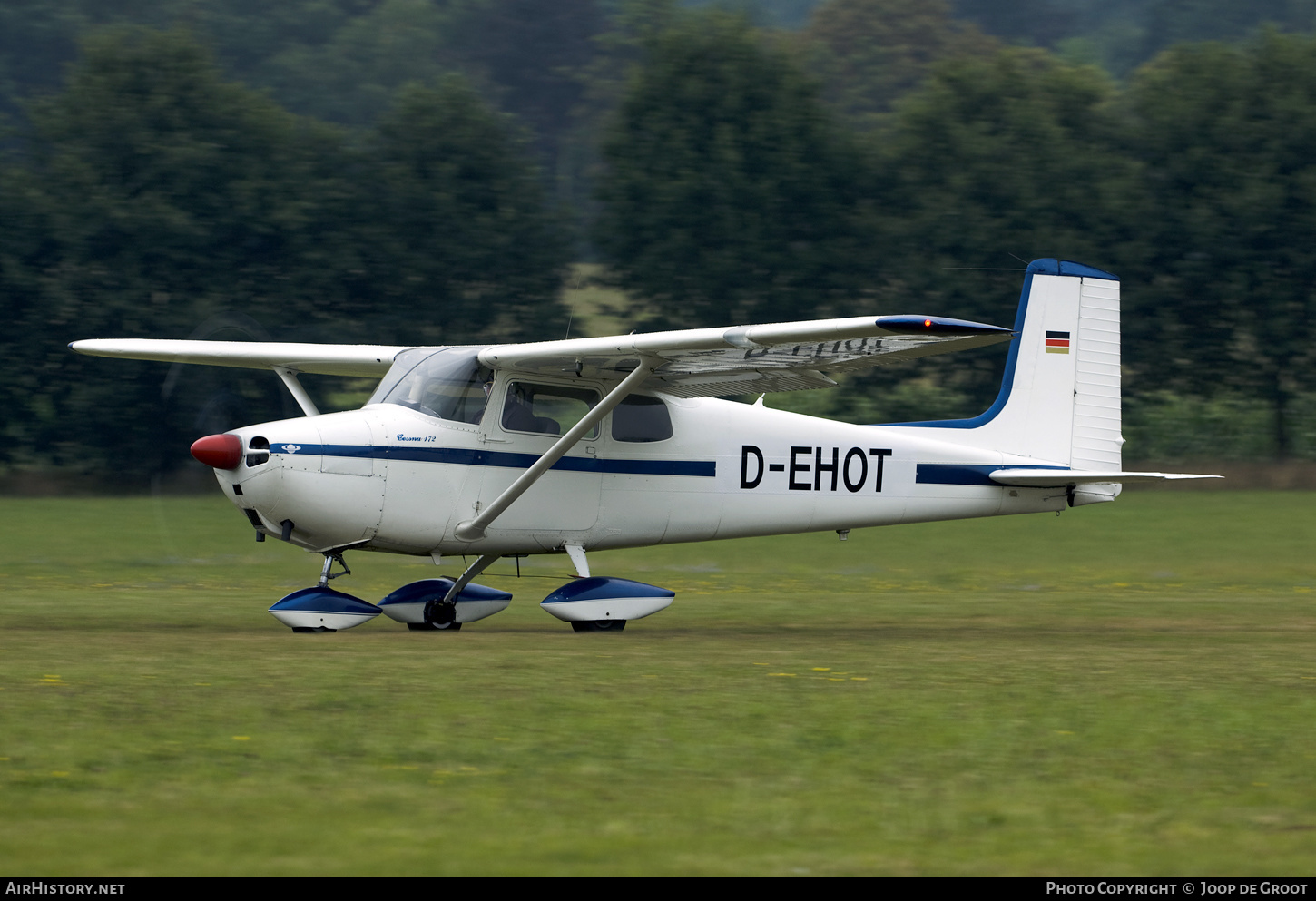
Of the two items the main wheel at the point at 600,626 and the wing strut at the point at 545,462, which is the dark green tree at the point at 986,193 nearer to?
the main wheel at the point at 600,626

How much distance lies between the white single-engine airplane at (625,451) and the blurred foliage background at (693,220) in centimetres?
1273

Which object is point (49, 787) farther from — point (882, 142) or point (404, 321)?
point (882, 142)

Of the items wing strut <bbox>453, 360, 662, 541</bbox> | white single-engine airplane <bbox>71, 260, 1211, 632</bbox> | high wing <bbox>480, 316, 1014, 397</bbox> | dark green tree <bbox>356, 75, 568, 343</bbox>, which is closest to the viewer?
high wing <bbox>480, 316, 1014, 397</bbox>

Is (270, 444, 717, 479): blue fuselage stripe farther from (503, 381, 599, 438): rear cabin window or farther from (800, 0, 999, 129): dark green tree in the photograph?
(800, 0, 999, 129): dark green tree

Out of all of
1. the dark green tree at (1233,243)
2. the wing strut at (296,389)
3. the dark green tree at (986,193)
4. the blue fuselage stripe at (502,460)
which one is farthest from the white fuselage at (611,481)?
the dark green tree at (1233,243)

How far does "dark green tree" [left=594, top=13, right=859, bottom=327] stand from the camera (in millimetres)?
34750

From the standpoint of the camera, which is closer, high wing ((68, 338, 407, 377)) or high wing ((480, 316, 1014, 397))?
high wing ((480, 316, 1014, 397))

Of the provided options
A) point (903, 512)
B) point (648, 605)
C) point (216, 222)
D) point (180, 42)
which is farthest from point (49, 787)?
point (180, 42)

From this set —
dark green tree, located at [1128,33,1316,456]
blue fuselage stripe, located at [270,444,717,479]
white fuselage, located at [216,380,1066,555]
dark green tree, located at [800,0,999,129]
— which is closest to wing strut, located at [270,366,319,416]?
blue fuselage stripe, located at [270,444,717,479]

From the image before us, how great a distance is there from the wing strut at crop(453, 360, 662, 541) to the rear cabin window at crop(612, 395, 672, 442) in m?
0.66

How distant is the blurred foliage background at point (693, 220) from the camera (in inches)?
1207

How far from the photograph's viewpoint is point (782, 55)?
37.5 meters

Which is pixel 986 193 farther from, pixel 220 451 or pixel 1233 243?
pixel 220 451

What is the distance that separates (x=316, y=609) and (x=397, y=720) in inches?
190
